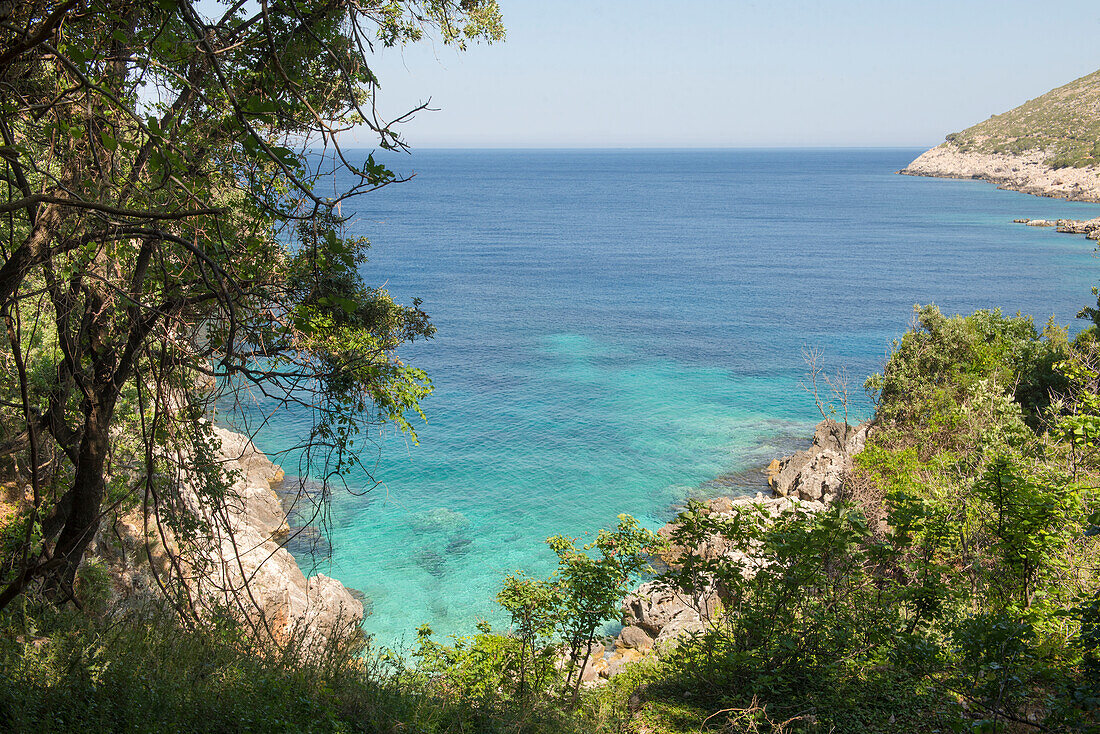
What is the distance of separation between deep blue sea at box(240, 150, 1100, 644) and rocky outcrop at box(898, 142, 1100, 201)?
20622 mm

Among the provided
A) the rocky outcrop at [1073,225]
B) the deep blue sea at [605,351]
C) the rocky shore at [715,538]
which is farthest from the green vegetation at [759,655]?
the rocky outcrop at [1073,225]

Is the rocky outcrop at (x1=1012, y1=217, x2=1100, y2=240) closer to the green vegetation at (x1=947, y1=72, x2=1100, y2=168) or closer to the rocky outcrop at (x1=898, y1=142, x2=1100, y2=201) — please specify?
the rocky outcrop at (x1=898, y1=142, x2=1100, y2=201)

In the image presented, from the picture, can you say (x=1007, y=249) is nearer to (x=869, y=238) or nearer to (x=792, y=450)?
(x=869, y=238)

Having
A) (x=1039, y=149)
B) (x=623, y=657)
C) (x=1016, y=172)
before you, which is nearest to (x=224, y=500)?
(x=623, y=657)

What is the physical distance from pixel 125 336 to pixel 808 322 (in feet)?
139

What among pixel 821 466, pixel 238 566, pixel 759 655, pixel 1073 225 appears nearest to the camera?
pixel 759 655

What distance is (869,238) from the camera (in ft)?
243

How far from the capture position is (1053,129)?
447 feet

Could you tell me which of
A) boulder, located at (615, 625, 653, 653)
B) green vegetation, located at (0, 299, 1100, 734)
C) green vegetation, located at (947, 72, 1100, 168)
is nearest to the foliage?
green vegetation, located at (0, 299, 1100, 734)

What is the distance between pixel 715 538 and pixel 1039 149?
15276 cm

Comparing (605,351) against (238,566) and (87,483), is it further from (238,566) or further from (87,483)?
(87,483)

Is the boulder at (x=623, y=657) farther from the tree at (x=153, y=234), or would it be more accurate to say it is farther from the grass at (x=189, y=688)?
the tree at (x=153, y=234)

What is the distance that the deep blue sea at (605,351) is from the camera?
21.6 m

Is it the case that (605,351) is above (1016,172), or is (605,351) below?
below
